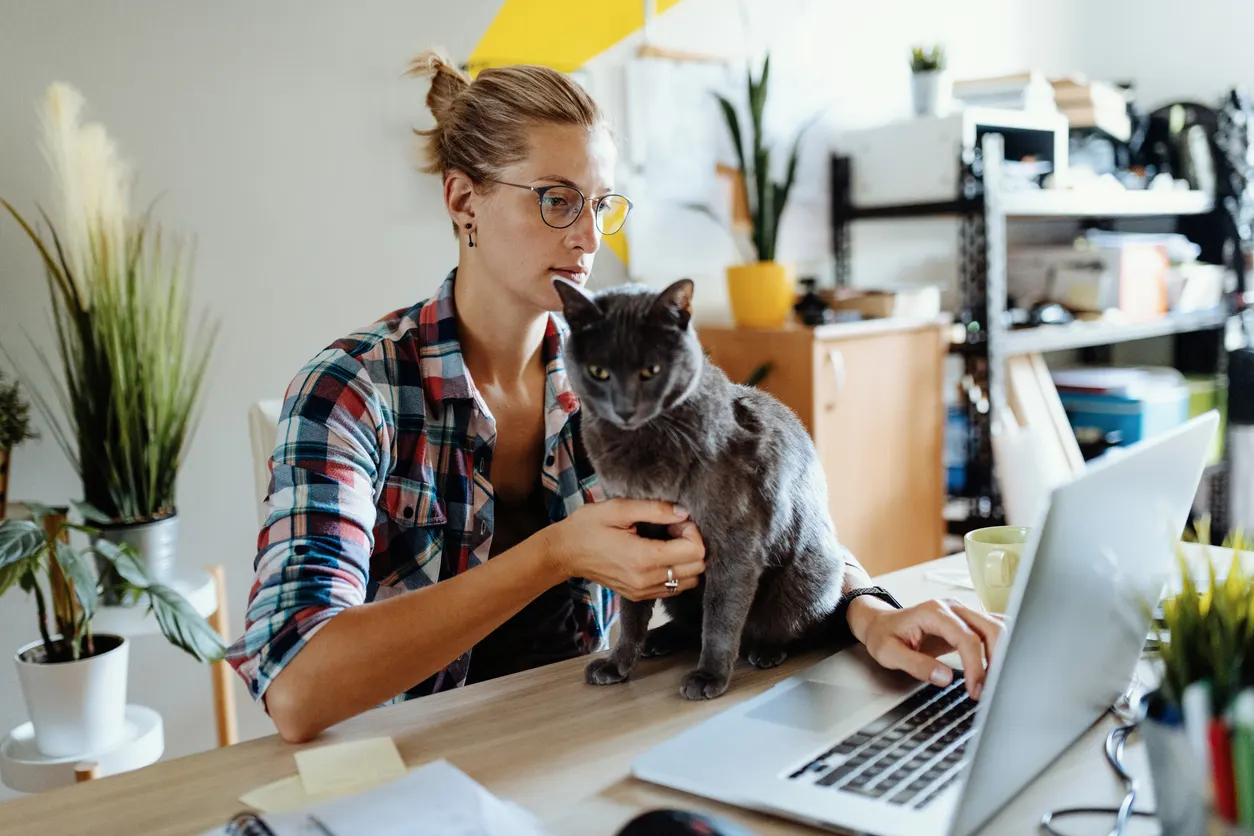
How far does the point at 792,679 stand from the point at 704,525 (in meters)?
0.17

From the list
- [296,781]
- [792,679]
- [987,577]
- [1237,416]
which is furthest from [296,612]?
[1237,416]

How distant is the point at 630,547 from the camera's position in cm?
97

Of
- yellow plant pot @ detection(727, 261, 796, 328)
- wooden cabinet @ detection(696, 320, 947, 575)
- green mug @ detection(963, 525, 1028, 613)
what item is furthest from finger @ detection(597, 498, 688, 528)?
yellow plant pot @ detection(727, 261, 796, 328)

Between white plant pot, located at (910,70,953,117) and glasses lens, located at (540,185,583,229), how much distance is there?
1956mm

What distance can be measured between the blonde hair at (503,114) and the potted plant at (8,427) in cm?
96

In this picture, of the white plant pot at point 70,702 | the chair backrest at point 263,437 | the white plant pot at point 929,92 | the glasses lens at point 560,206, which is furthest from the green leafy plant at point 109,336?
the white plant pot at point 929,92

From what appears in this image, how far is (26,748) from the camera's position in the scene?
1668mm

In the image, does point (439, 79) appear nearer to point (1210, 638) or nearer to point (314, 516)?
point (314, 516)

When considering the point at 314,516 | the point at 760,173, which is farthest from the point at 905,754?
the point at 760,173

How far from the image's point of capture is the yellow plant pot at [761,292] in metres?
2.56

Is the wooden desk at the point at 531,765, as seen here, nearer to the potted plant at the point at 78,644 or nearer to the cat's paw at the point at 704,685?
the cat's paw at the point at 704,685

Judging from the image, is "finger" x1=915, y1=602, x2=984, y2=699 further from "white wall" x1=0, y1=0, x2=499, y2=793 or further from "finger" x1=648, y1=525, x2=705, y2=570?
"white wall" x1=0, y1=0, x2=499, y2=793

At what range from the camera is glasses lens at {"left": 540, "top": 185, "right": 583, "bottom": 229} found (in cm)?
124

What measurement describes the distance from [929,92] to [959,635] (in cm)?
234
